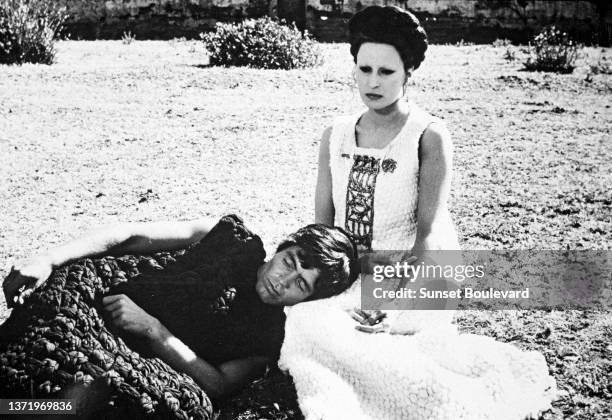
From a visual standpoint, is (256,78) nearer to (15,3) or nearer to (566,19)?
(15,3)

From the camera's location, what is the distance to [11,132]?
7129 millimetres

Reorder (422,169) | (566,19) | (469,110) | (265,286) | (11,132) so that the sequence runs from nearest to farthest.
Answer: (265,286)
(422,169)
(11,132)
(469,110)
(566,19)

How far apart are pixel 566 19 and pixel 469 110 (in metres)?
11.2

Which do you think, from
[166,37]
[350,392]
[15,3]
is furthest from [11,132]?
[166,37]

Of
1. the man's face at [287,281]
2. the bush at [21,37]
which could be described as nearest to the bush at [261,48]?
the bush at [21,37]

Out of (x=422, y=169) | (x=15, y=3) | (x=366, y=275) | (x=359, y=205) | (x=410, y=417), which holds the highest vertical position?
(x=15, y=3)

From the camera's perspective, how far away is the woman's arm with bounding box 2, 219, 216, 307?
2467mm

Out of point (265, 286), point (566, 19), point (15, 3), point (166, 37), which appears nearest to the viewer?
point (265, 286)

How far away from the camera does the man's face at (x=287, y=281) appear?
8.84 ft

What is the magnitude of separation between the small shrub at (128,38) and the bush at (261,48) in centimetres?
400

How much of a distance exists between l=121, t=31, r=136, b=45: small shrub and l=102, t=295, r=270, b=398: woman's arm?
13.1 m

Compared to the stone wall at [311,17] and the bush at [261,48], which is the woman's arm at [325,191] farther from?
the stone wall at [311,17]

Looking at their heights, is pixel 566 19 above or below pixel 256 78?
above

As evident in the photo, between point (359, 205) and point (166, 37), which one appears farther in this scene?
point (166, 37)
